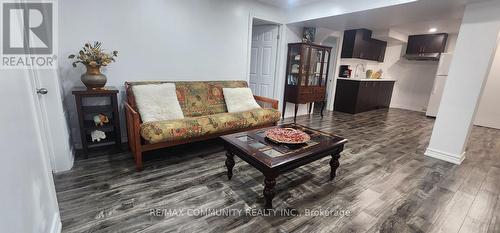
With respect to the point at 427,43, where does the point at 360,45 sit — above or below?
below

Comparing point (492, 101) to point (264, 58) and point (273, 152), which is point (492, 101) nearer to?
point (264, 58)

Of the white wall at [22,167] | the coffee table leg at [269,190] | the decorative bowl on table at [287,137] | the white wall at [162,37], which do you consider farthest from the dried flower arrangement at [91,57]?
the coffee table leg at [269,190]

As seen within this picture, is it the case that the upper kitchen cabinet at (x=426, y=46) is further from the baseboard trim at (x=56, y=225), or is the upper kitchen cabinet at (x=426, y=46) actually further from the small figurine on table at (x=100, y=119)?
the baseboard trim at (x=56, y=225)

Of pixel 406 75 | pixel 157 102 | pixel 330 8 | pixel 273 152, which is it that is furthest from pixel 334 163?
pixel 406 75

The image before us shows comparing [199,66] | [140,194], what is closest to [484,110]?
[199,66]

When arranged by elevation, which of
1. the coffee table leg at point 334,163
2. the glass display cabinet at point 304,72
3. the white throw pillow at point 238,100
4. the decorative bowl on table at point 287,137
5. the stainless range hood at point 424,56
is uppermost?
the stainless range hood at point 424,56

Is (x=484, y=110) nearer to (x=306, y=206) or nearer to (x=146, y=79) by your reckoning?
(x=306, y=206)

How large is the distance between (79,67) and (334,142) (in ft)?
9.35

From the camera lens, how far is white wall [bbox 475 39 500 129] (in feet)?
14.2

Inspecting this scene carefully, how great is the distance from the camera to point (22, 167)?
3.23ft

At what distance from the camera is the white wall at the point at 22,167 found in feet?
2.76

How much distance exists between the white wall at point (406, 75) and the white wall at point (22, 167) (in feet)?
18.8

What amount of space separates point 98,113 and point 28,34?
3.28ft

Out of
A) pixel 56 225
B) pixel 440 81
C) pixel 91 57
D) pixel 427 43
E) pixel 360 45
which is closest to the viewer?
pixel 56 225
